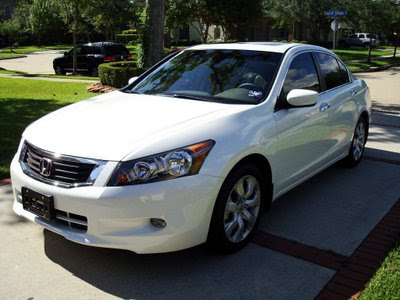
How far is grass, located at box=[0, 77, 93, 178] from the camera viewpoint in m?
6.71

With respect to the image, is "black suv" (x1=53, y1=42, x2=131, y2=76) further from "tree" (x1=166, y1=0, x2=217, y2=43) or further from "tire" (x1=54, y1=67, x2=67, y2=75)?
"tree" (x1=166, y1=0, x2=217, y2=43)

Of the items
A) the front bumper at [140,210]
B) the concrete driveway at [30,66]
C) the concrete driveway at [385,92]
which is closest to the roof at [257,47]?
the front bumper at [140,210]

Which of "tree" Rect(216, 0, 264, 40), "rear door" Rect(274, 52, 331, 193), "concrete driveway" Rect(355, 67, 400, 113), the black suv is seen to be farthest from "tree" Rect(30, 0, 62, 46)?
"rear door" Rect(274, 52, 331, 193)

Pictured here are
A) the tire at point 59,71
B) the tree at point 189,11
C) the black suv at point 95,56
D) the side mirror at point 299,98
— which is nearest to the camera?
the side mirror at point 299,98

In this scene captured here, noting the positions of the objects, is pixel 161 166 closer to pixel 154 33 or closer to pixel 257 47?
pixel 257 47

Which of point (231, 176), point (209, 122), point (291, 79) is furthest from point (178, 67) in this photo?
point (231, 176)

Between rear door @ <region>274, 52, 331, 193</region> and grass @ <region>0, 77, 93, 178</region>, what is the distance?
11.1 feet

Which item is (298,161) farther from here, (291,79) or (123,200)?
(123,200)

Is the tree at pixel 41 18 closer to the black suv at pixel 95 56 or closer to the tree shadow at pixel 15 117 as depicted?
the black suv at pixel 95 56

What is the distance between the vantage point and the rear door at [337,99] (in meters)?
5.11

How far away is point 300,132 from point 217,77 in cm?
94

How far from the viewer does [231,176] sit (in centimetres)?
350

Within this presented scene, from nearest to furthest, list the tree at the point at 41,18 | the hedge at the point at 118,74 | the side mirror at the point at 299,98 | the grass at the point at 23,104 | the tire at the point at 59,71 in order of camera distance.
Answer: the side mirror at the point at 299,98 < the grass at the point at 23,104 < the hedge at the point at 118,74 < the tire at the point at 59,71 < the tree at the point at 41,18

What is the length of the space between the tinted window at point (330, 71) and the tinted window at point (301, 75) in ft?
0.83
